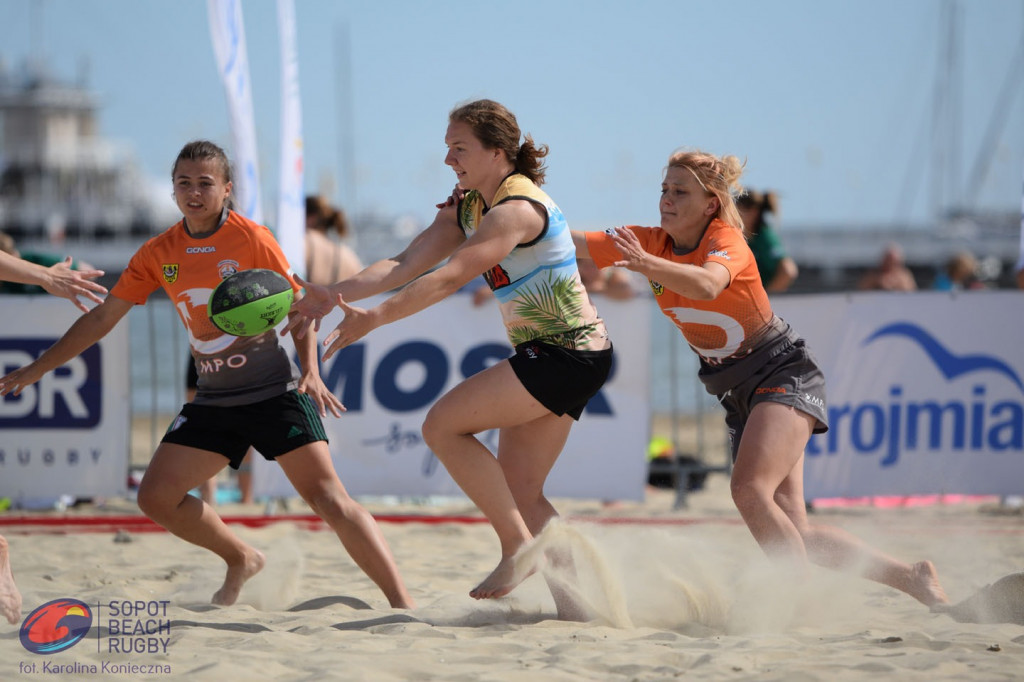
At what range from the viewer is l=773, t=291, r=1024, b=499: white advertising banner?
290 inches

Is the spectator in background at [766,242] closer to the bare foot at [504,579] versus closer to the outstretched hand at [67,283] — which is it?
the bare foot at [504,579]

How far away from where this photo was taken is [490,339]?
729 cm

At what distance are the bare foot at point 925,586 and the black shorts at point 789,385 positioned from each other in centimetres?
66

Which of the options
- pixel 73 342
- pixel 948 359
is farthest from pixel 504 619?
pixel 948 359

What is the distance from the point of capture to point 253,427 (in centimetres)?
430

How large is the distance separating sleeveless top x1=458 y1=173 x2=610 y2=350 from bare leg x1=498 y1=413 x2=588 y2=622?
35 cm

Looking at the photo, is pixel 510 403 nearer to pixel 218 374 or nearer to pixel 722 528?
pixel 218 374

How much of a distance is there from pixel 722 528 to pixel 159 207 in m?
108

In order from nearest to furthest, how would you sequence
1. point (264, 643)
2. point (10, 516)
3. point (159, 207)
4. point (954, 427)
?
point (264, 643)
point (10, 516)
point (954, 427)
point (159, 207)

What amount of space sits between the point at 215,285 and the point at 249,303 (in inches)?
15.4

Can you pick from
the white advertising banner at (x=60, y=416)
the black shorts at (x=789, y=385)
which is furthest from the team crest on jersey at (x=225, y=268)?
the white advertising banner at (x=60, y=416)

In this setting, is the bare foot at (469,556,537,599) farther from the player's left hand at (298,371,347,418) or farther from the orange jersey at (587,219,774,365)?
the orange jersey at (587,219,774,365)

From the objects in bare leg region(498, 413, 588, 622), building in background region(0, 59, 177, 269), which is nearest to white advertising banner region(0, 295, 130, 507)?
bare leg region(498, 413, 588, 622)

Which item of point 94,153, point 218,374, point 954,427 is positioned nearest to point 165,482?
point 218,374
